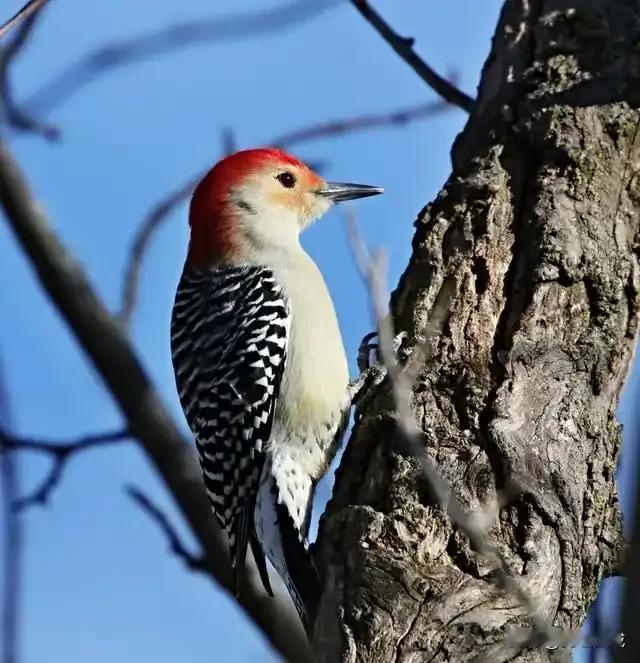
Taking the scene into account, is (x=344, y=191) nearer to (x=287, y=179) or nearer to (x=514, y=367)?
(x=287, y=179)

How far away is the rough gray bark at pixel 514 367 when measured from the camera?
3.28 m

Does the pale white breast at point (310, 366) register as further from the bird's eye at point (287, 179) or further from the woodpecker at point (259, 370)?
the bird's eye at point (287, 179)

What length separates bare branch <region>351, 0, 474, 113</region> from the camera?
478cm

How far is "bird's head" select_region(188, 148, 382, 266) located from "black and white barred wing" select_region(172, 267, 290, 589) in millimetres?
246

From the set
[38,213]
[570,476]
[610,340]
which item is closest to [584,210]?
[610,340]

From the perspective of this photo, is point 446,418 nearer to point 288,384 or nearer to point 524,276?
point 524,276

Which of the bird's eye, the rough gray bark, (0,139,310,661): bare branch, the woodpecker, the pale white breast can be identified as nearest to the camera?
the rough gray bark

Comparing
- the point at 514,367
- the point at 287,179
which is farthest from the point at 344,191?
the point at 514,367

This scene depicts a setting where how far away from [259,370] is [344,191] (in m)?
1.47

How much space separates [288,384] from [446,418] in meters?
1.31

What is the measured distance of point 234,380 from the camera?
4.84 meters

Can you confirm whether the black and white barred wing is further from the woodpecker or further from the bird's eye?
the bird's eye

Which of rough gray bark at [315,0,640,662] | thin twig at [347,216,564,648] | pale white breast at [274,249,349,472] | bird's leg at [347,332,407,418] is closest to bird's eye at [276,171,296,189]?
pale white breast at [274,249,349,472]

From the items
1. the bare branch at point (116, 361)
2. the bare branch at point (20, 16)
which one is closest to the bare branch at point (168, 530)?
the bare branch at point (116, 361)
